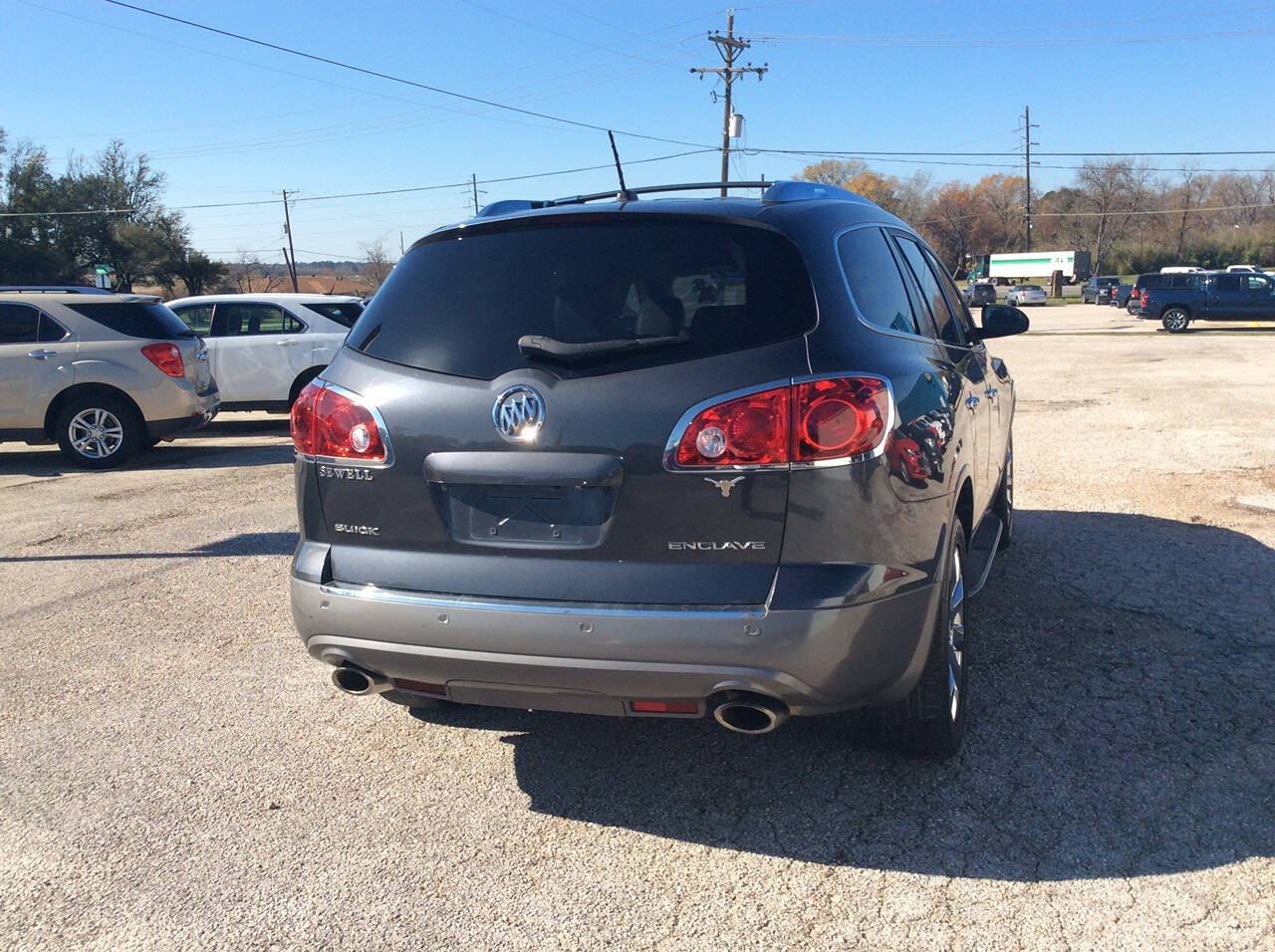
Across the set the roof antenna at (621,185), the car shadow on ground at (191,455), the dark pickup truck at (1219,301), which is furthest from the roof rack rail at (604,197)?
the dark pickup truck at (1219,301)

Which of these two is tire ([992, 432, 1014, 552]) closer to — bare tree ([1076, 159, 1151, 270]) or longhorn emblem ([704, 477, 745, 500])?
longhorn emblem ([704, 477, 745, 500])

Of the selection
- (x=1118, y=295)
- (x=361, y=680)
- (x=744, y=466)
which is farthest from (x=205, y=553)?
(x=1118, y=295)

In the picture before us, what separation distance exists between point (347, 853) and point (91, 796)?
3.41 ft

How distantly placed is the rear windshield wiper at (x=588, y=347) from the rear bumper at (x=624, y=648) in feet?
2.29

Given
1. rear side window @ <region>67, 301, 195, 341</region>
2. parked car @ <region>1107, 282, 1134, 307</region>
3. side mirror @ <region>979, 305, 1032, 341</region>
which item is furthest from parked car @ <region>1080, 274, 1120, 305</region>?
side mirror @ <region>979, 305, 1032, 341</region>

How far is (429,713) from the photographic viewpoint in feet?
13.8

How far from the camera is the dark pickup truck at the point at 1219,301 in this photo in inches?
1287

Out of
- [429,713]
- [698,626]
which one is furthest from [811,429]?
[429,713]

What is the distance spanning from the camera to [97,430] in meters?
10.8

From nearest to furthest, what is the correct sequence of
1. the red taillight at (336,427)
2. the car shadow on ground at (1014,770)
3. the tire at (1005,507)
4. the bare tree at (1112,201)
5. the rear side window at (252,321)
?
the car shadow on ground at (1014,770) < the red taillight at (336,427) < the tire at (1005,507) < the rear side window at (252,321) < the bare tree at (1112,201)

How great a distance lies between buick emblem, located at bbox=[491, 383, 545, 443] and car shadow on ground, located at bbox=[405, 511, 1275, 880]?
1.24 meters

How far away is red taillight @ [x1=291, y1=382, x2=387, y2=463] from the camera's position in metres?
3.24

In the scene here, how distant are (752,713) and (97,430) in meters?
9.76

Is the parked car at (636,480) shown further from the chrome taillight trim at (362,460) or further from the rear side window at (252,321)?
the rear side window at (252,321)
